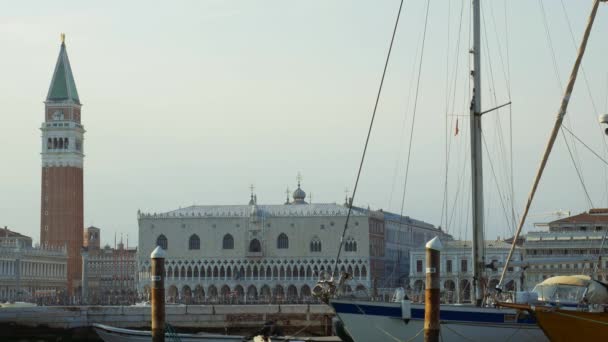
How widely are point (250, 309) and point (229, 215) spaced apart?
163 feet

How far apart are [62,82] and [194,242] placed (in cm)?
3389

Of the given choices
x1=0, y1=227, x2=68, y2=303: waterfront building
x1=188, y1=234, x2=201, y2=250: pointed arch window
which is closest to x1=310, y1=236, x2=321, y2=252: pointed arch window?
x1=188, y1=234, x2=201, y2=250: pointed arch window

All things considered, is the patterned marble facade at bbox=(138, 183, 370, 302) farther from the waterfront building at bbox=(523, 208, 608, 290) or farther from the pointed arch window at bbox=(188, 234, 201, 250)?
the waterfront building at bbox=(523, 208, 608, 290)

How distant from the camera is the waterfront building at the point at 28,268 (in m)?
127

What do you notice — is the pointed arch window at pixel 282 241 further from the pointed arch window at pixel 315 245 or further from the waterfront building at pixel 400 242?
the waterfront building at pixel 400 242

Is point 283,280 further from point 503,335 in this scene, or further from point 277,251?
point 503,335

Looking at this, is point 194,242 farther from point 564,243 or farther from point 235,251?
point 564,243

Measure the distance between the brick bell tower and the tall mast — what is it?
102m

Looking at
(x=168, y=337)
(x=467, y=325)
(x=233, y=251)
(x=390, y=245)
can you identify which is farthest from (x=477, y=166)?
(x=390, y=245)

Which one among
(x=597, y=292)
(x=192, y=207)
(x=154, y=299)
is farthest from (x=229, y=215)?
(x=597, y=292)

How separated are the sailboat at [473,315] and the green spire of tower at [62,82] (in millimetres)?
104837

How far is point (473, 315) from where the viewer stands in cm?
3838

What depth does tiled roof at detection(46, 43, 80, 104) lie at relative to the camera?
142 m

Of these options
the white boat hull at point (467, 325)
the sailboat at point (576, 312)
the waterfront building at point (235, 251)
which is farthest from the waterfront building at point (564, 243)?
the sailboat at point (576, 312)
